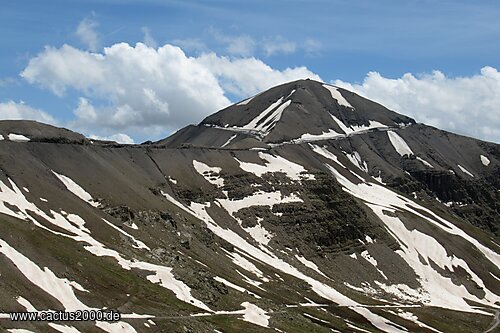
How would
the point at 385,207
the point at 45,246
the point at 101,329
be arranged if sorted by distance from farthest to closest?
the point at 385,207, the point at 45,246, the point at 101,329

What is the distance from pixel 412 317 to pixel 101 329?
8045 cm

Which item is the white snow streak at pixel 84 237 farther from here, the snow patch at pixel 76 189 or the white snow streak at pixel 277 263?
the white snow streak at pixel 277 263

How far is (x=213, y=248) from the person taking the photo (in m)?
124

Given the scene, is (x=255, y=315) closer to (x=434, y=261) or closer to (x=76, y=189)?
(x=76, y=189)

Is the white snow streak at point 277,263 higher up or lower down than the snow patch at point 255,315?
higher up

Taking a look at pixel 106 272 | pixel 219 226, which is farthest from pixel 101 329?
pixel 219 226

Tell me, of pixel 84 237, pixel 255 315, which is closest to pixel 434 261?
pixel 255 315

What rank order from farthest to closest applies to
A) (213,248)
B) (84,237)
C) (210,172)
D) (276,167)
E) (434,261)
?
(276,167) < (434,261) < (210,172) < (213,248) < (84,237)

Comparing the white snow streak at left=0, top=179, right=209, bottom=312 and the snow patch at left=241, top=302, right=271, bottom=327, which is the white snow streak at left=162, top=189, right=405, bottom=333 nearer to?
the snow patch at left=241, top=302, right=271, bottom=327

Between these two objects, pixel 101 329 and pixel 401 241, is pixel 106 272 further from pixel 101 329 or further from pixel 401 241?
pixel 401 241

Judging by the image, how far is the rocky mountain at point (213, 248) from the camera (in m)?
69.0

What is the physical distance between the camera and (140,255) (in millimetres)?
94250

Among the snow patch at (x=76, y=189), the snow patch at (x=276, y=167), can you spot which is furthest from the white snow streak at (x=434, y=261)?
the snow patch at (x=76, y=189)

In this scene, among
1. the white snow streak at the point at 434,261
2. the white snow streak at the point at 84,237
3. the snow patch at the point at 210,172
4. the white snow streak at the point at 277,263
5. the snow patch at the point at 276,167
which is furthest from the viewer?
the snow patch at the point at 276,167
